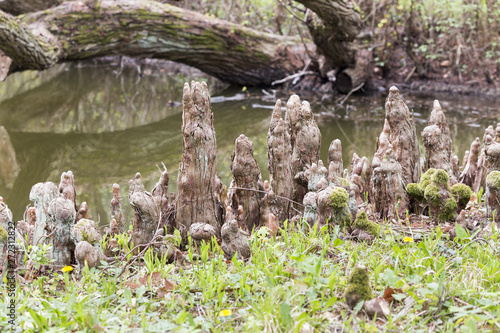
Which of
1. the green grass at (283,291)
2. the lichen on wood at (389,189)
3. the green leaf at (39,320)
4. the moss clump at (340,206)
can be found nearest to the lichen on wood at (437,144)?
the lichen on wood at (389,189)

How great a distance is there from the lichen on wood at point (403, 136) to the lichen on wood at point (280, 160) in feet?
2.85

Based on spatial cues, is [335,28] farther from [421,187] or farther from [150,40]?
[421,187]

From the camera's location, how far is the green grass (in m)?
2.33

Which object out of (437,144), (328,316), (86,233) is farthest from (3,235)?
(437,144)

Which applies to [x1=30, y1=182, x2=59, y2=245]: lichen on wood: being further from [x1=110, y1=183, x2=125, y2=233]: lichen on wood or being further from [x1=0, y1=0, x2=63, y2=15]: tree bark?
[x1=0, y1=0, x2=63, y2=15]: tree bark

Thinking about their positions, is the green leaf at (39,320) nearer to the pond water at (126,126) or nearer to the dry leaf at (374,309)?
the dry leaf at (374,309)

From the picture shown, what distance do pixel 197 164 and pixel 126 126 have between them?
5.65 meters

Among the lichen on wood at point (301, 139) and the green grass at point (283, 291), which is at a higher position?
the lichen on wood at point (301, 139)

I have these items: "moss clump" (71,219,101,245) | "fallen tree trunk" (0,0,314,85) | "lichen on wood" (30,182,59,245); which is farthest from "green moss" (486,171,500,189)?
"fallen tree trunk" (0,0,314,85)

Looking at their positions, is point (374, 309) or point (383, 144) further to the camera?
point (383, 144)

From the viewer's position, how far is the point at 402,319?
240 centimetres

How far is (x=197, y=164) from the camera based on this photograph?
3379 mm

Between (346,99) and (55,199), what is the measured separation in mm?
8510

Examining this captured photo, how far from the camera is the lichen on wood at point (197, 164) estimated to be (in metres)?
3.29
